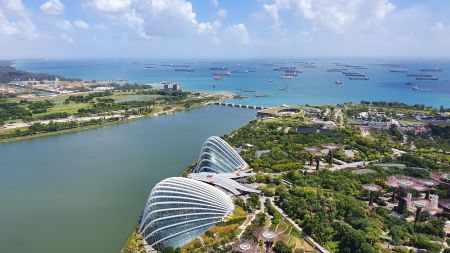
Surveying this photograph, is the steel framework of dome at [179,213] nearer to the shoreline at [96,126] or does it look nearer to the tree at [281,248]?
the tree at [281,248]

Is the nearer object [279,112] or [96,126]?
[96,126]

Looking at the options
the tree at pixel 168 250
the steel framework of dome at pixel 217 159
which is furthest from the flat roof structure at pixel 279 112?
the tree at pixel 168 250

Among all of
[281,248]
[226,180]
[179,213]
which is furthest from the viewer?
[226,180]

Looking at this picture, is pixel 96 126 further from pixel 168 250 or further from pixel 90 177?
pixel 168 250

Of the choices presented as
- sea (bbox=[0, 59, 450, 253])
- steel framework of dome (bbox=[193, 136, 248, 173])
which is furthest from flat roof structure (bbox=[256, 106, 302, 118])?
steel framework of dome (bbox=[193, 136, 248, 173])

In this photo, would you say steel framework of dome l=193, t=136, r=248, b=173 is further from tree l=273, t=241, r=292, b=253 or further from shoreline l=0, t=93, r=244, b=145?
shoreline l=0, t=93, r=244, b=145

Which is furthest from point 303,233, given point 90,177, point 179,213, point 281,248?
point 90,177

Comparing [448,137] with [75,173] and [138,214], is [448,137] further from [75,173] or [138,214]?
[75,173]
